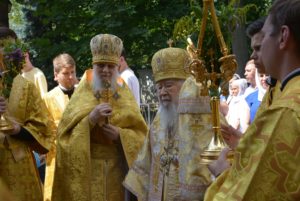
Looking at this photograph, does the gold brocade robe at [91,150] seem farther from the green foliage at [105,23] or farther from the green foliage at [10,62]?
the green foliage at [105,23]

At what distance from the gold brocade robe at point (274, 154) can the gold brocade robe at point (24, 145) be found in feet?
12.5

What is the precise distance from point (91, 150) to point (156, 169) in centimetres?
105

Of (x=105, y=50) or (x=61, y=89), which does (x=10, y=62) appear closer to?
(x=105, y=50)

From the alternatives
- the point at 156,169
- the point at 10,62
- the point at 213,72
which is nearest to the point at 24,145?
the point at 10,62

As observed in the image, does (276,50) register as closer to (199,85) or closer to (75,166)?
(199,85)

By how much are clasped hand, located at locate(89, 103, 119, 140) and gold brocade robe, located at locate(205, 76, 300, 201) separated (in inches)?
128

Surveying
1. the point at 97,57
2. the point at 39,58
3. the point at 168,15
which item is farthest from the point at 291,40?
the point at 168,15

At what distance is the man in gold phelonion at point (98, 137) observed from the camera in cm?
597

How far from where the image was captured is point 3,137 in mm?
5969

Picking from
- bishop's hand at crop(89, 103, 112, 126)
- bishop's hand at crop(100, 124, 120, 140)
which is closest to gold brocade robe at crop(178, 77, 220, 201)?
bishop's hand at crop(89, 103, 112, 126)

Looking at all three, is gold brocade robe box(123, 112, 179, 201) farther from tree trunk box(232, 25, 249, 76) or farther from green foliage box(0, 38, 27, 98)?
tree trunk box(232, 25, 249, 76)

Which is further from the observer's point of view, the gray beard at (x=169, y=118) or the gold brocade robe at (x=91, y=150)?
the gold brocade robe at (x=91, y=150)

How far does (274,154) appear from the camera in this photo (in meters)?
2.42

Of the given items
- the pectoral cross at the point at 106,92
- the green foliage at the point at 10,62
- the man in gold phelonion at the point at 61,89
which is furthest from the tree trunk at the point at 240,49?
the green foliage at the point at 10,62
